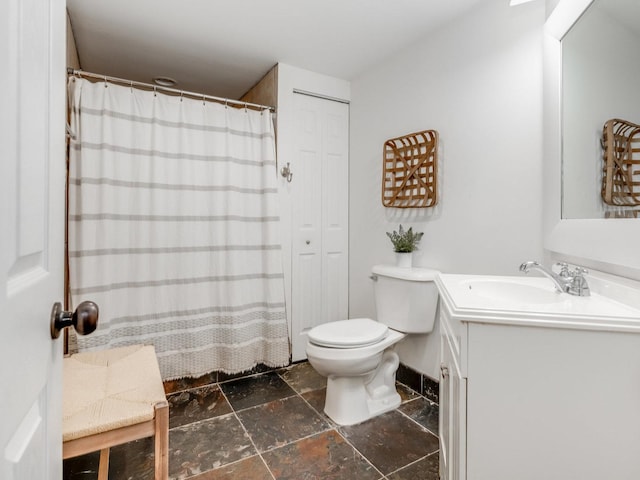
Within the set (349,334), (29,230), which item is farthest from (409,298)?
(29,230)

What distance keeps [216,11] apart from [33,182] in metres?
1.82

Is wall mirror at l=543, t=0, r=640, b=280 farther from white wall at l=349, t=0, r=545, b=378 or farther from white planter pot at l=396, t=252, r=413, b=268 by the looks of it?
white planter pot at l=396, t=252, r=413, b=268

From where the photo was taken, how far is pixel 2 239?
38cm

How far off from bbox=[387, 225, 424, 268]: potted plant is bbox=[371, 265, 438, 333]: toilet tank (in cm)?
5

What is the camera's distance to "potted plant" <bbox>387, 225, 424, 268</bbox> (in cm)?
212

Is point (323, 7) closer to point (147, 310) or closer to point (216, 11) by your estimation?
point (216, 11)

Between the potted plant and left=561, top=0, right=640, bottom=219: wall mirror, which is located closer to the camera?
left=561, top=0, right=640, bottom=219: wall mirror

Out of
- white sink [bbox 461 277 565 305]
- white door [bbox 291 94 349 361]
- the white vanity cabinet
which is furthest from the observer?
white door [bbox 291 94 349 361]

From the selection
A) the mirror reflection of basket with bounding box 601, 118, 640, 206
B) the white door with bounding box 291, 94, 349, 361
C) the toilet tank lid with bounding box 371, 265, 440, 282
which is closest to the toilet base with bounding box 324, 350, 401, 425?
the toilet tank lid with bounding box 371, 265, 440, 282

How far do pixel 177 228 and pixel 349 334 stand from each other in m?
1.22

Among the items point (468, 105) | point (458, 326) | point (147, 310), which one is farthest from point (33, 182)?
point (468, 105)

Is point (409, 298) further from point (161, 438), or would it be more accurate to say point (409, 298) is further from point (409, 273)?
point (161, 438)

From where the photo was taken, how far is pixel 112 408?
1.12 m

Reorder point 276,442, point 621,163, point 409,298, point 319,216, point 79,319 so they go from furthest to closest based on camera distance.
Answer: point 319,216 < point 409,298 < point 276,442 < point 621,163 < point 79,319
